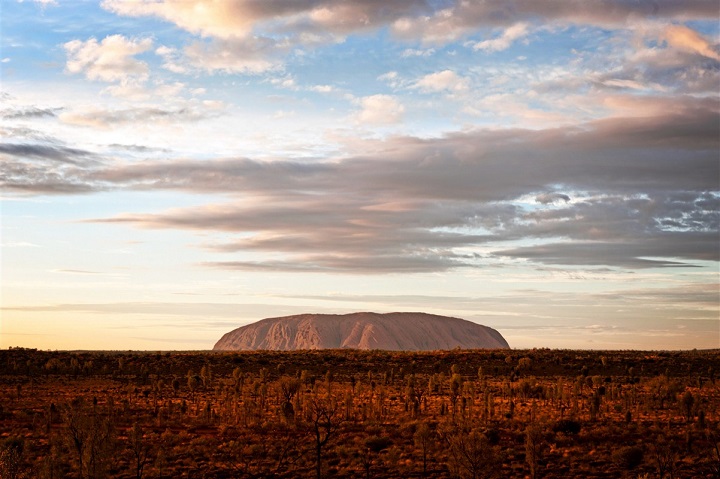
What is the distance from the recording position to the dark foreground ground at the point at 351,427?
36.3m

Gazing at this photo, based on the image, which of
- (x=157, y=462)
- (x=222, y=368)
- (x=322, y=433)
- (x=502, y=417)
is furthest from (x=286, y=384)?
(x=222, y=368)

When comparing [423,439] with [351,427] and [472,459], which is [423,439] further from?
[351,427]

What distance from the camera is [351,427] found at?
156 feet

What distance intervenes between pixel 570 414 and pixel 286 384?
69.3 feet

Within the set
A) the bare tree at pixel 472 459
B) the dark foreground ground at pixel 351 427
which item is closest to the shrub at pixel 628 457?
the dark foreground ground at pixel 351 427

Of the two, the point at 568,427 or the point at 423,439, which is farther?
the point at 568,427

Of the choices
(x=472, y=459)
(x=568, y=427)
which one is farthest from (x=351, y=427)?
(x=472, y=459)

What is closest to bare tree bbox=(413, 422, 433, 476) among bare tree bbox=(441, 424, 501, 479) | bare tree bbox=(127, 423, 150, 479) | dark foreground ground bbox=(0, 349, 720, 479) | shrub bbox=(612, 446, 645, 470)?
dark foreground ground bbox=(0, 349, 720, 479)

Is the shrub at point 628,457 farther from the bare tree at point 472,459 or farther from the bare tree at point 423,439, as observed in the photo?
the bare tree at point 423,439

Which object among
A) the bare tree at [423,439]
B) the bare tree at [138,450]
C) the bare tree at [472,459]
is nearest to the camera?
the bare tree at [472,459]

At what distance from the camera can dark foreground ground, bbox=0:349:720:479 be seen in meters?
36.3

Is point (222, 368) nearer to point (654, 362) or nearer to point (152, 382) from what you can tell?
point (152, 382)

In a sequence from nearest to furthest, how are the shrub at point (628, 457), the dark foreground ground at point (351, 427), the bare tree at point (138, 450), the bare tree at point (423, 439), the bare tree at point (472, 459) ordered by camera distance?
the bare tree at point (472, 459) < the bare tree at point (138, 450) < the dark foreground ground at point (351, 427) < the shrub at point (628, 457) < the bare tree at point (423, 439)

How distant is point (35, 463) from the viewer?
36.2 m
